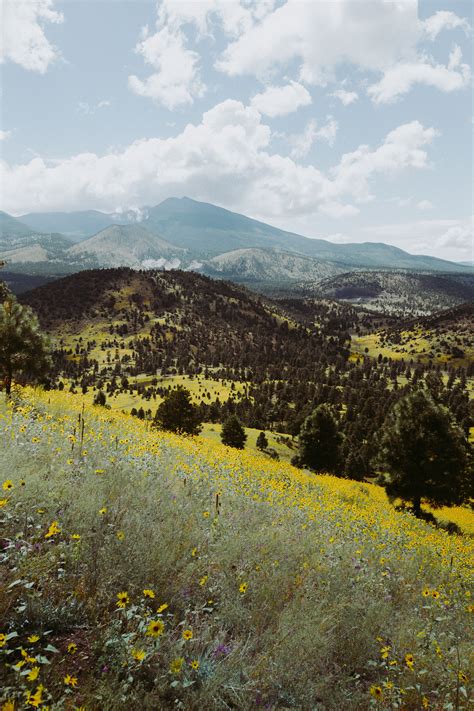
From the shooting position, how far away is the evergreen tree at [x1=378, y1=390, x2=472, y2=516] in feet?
83.5

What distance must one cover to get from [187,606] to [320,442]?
137 feet

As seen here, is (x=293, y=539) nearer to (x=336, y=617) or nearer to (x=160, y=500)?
(x=336, y=617)

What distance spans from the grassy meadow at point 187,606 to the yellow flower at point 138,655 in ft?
0.08

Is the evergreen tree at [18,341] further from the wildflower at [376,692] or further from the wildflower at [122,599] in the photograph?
the wildflower at [376,692]

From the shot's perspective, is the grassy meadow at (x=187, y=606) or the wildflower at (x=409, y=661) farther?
the wildflower at (x=409, y=661)

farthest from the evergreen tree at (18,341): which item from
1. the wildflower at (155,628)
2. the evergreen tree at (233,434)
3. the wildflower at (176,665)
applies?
the evergreen tree at (233,434)

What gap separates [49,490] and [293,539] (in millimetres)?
3958

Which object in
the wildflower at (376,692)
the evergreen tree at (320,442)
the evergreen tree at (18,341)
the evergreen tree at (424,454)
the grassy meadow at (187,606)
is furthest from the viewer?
the evergreen tree at (320,442)

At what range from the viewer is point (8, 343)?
21.6 metres

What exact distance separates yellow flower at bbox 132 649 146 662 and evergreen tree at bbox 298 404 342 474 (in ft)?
138

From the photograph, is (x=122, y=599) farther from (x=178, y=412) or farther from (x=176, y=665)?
(x=178, y=412)

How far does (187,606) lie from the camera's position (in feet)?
13.6

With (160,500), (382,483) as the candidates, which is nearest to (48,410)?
(160,500)

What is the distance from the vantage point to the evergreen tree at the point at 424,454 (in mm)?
25453
